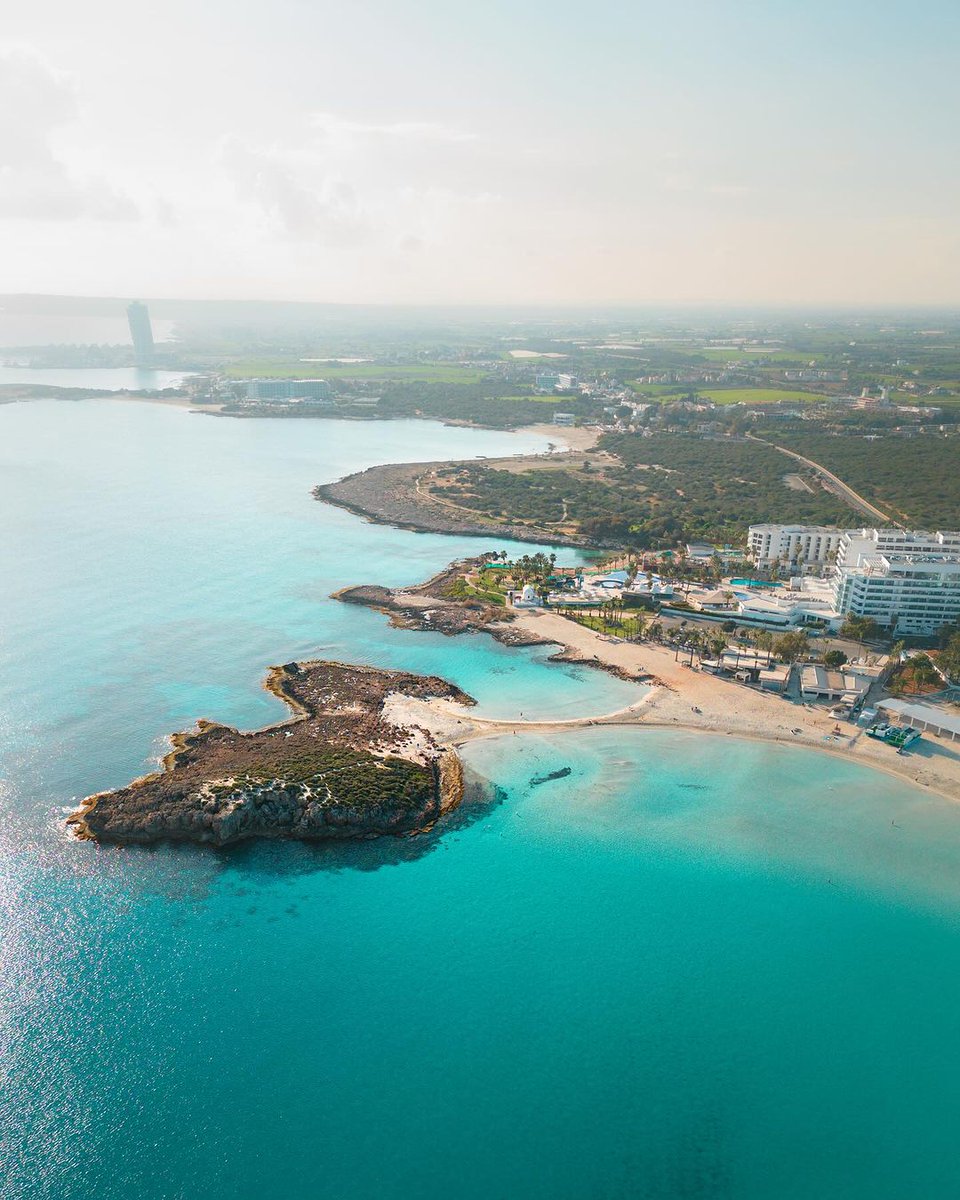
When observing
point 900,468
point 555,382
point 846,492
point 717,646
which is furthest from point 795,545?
point 555,382

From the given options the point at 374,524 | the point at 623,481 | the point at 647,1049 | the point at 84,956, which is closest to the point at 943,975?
the point at 647,1049

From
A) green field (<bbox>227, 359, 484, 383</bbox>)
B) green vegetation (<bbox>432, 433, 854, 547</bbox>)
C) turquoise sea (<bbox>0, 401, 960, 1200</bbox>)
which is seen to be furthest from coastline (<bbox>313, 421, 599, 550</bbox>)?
green field (<bbox>227, 359, 484, 383</bbox>)

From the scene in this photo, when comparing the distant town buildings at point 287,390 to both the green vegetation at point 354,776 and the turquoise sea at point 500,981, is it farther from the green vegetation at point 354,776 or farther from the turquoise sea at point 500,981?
the green vegetation at point 354,776

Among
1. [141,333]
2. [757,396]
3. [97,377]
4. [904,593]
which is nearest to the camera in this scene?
[904,593]

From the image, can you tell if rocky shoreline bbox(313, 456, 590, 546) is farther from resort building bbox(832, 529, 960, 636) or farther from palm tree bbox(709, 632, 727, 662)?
palm tree bbox(709, 632, 727, 662)

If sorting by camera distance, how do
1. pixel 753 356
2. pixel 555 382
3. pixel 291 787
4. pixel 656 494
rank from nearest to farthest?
pixel 291 787 → pixel 656 494 → pixel 555 382 → pixel 753 356

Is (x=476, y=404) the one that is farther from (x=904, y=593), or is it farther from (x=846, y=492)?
(x=904, y=593)

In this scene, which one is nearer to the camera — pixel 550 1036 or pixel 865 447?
pixel 550 1036

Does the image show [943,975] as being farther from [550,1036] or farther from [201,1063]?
[201,1063]
